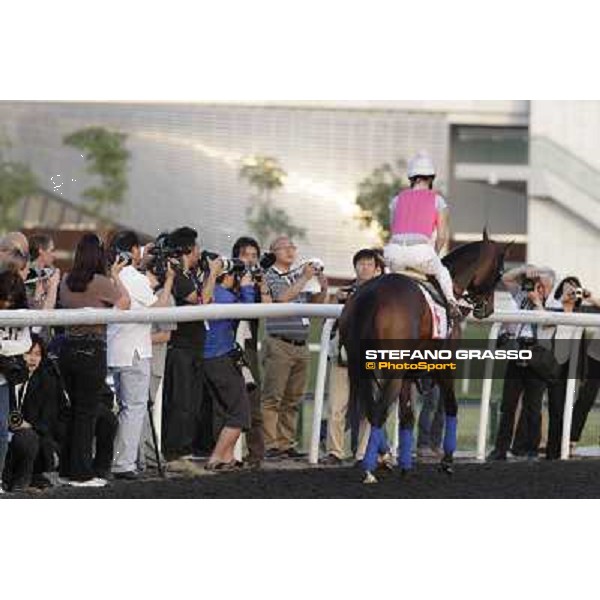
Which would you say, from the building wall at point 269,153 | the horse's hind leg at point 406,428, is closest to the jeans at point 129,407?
the horse's hind leg at point 406,428

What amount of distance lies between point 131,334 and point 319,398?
3.23 feet

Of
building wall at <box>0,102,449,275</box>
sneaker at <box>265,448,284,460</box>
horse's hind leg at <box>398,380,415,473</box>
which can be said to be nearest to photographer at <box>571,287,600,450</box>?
horse's hind leg at <box>398,380,415,473</box>

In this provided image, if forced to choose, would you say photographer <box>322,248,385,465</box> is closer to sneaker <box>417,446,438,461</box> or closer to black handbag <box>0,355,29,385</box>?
sneaker <box>417,446,438,461</box>

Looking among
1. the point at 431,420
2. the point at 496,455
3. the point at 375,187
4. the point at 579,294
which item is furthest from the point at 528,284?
the point at 375,187

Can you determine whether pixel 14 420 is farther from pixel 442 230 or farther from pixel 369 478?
pixel 442 230

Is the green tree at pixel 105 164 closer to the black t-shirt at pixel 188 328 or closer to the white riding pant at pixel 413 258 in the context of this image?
the black t-shirt at pixel 188 328

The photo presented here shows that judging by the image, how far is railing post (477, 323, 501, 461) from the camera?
949 cm

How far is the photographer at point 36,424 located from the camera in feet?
29.1

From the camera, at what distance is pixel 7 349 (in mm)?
8789

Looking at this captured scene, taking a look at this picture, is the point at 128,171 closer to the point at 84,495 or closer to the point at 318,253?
the point at 318,253

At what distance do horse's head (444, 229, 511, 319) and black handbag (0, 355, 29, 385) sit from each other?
1.84 meters
